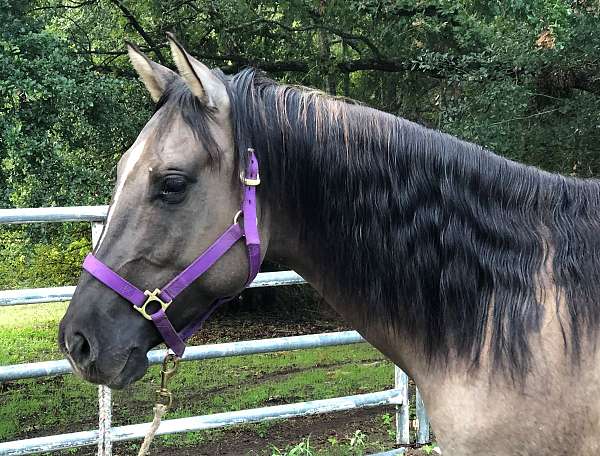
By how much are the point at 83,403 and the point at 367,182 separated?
540 cm

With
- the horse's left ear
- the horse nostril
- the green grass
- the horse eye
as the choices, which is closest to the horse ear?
the horse's left ear

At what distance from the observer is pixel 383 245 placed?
1.85 m

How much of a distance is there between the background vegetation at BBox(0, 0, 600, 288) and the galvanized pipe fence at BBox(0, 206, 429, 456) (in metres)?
2.43

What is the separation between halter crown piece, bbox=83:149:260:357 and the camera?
174 centimetres

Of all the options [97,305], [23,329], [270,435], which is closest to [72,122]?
[270,435]

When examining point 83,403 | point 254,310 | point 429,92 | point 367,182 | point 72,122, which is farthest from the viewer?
point 254,310

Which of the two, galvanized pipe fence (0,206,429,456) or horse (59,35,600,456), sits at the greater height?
horse (59,35,600,456)

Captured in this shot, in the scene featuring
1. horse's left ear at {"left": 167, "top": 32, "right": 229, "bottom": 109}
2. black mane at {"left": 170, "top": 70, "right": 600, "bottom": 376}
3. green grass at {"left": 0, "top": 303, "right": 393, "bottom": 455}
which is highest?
horse's left ear at {"left": 167, "top": 32, "right": 229, "bottom": 109}

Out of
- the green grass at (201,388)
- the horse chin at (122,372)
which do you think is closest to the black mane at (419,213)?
the horse chin at (122,372)

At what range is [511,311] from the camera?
5.74 feet

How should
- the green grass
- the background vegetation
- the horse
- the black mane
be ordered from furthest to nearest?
the green grass
the background vegetation
the black mane
the horse

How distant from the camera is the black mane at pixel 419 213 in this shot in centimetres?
179

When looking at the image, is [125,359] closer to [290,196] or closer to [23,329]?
[290,196]

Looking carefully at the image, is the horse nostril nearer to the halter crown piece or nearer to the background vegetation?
the halter crown piece
